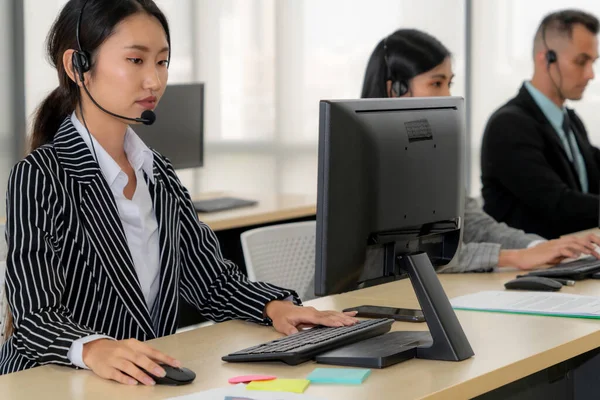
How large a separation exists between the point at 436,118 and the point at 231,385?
1.98ft

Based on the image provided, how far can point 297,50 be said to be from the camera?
5.54 meters

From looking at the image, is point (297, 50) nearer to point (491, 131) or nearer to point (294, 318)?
point (491, 131)

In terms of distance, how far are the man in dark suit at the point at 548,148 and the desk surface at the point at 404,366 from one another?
1.49m

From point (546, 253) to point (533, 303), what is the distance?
19.4 inches

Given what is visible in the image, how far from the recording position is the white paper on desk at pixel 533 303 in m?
1.93

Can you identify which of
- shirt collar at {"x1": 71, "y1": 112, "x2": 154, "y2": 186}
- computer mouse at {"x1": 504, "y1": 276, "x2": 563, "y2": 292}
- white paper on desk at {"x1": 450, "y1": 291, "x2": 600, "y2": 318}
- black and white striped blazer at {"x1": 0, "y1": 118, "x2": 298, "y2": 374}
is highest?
shirt collar at {"x1": 71, "y1": 112, "x2": 154, "y2": 186}

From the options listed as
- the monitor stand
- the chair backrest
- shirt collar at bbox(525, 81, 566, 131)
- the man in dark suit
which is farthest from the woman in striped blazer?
shirt collar at bbox(525, 81, 566, 131)

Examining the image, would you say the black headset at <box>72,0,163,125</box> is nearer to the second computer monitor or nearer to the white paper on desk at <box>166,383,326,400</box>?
the second computer monitor

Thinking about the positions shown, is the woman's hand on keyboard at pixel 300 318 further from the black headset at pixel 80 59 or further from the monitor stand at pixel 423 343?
the black headset at pixel 80 59

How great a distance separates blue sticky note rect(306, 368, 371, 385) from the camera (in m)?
1.46

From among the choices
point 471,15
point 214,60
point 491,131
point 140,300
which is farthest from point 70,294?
point 471,15

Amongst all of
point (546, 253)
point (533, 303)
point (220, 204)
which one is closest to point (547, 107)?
point (546, 253)

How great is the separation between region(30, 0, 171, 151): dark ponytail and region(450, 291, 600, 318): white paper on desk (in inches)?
33.4

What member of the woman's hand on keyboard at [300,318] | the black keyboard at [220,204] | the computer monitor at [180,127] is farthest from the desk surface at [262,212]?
the woman's hand on keyboard at [300,318]
